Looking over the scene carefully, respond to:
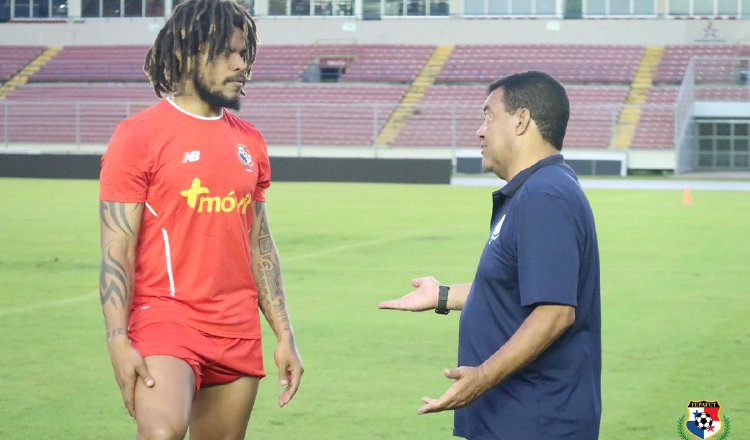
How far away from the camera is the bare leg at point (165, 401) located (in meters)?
4.12

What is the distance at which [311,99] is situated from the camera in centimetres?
5091

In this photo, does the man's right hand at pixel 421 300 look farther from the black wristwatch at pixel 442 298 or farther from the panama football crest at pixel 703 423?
the panama football crest at pixel 703 423

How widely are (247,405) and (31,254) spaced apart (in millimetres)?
13012

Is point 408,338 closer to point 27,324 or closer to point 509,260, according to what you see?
point 27,324

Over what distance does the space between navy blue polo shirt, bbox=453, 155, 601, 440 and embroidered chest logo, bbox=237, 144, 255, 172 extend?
3.19ft

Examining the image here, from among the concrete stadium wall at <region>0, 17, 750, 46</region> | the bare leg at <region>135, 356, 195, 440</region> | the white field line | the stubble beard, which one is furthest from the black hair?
the concrete stadium wall at <region>0, 17, 750, 46</region>

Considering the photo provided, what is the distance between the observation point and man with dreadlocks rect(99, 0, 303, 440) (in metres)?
4.29

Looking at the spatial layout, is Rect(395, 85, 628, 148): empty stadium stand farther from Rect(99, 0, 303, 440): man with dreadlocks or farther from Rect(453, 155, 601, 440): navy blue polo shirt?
Rect(453, 155, 601, 440): navy blue polo shirt

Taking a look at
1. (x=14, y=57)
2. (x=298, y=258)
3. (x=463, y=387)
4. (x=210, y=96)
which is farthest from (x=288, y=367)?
(x=14, y=57)

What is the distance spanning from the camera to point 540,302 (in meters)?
3.73

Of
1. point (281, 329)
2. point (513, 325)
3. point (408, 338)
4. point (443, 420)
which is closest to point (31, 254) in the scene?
point (408, 338)

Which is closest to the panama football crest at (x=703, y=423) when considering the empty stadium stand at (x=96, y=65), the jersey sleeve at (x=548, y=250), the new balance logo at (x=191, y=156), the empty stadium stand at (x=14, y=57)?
the jersey sleeve at (x=548, y=250)

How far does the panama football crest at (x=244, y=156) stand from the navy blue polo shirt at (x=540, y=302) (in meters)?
0.97

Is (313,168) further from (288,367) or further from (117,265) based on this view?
(117,265)
